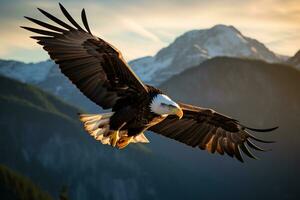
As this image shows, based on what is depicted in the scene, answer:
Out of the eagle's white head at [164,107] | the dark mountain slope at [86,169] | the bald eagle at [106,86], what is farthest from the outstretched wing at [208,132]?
the dark mountain slope at [86,169]

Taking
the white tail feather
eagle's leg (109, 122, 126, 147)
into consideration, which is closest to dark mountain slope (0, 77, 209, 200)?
the white tail feather

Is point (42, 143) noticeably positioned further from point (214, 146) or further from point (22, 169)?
point (214, 146)

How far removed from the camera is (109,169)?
7382 inches

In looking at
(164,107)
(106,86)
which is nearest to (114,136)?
(106,86)

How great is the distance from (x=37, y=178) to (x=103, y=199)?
27304mm

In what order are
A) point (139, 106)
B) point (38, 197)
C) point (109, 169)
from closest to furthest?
point (139, 106)
point (38, 197)
point (109, 169)

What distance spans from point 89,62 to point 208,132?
3.92 metres

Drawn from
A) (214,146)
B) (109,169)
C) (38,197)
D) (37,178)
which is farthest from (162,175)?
(214,146)

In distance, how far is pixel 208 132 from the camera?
522 inches

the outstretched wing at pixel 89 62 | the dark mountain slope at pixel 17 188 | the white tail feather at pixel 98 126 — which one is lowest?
the dark mountain slope at pixel 17 188

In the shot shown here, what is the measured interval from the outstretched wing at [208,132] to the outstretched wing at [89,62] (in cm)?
233

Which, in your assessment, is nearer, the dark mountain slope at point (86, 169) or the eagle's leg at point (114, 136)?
the eagle's leg at point (114, 136)

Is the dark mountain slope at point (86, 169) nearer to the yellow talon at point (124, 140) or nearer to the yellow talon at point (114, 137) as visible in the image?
the yellow talon at point (114, 137)

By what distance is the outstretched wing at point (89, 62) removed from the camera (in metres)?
10.7
